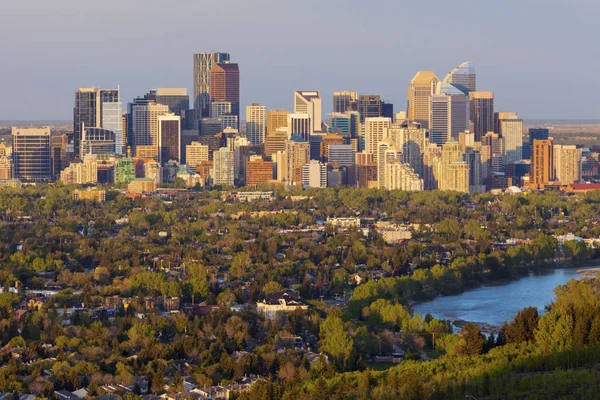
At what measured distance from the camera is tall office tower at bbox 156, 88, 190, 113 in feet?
257

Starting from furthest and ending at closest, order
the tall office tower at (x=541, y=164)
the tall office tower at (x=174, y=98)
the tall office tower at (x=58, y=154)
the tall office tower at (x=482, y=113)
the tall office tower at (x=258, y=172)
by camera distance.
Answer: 1. the tall office tower at (x=174, y=98)
2. the tall office tower at (x=482, y=113)
3. the tall office tower at (x=58, y=154)
4. the tall office tower at (x=258, y=172)
5. the tall office tower at (x=541, y=164)

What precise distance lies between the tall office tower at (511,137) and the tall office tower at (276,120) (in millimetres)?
9758

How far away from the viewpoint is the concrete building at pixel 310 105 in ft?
246

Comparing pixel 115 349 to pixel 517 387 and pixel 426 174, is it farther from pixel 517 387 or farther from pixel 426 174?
pixel 426 174

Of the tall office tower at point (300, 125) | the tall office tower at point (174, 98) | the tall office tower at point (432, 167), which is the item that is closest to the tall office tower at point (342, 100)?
the tall office tower at point (174, 98)

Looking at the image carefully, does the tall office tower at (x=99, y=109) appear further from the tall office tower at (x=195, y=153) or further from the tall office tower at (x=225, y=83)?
the tall office tower at (x=225, y=83)

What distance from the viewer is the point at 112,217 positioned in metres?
41.5

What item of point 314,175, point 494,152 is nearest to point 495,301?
point 314,175

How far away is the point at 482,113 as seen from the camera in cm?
7500

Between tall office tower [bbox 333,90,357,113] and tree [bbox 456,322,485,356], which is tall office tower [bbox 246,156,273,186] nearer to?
tall office tower [bbox 333,90,357,113]

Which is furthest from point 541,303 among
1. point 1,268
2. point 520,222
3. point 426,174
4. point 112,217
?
point 426,174

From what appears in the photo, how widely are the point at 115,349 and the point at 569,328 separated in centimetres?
530

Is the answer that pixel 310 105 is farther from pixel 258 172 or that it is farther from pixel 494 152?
pixel 258 172

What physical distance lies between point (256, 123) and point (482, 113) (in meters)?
10.5
